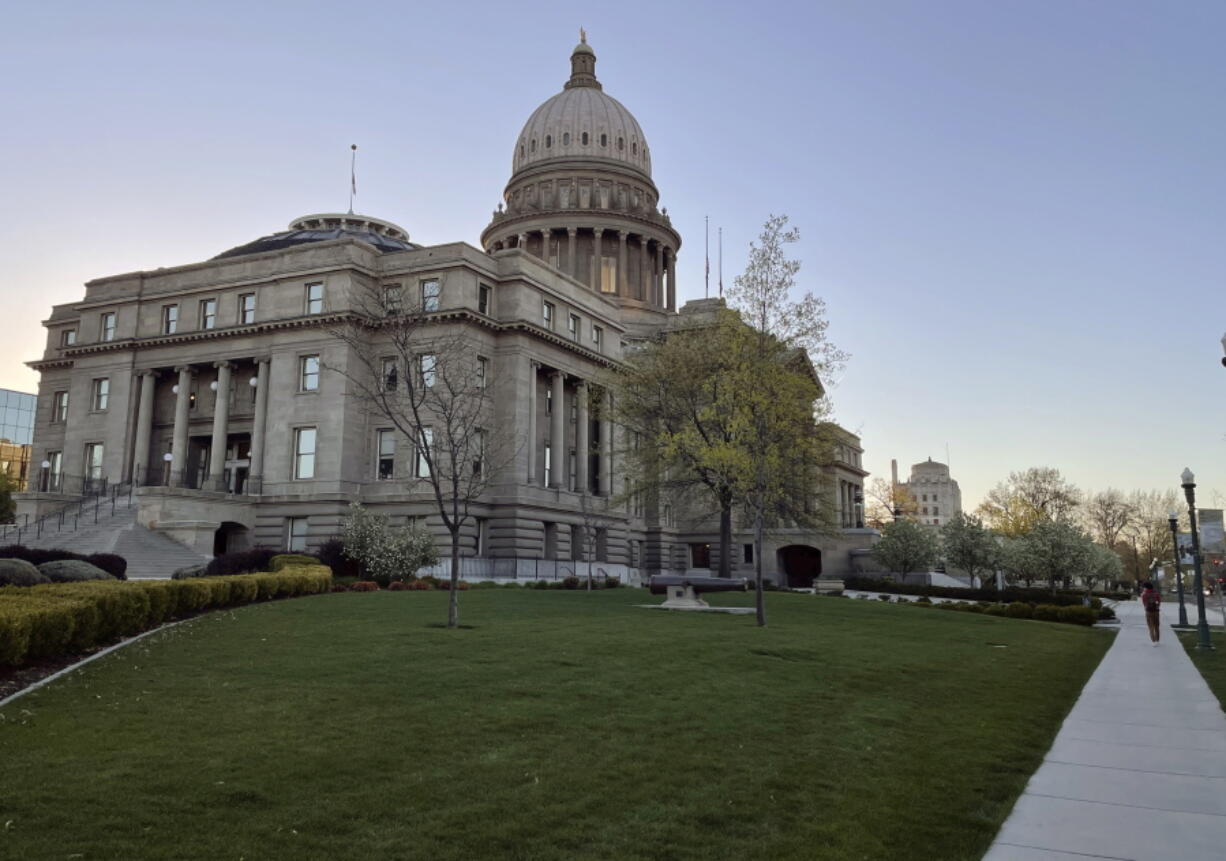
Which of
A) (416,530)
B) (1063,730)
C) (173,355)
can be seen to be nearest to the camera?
(1063,730)

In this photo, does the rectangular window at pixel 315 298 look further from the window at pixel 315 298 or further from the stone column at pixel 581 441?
the stone column at pixel 581 441

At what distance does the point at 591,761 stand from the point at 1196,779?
6.80 m

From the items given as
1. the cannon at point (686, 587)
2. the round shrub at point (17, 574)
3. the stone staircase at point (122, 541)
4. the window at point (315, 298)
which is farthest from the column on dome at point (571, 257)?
the round shrub at point (17, 574)

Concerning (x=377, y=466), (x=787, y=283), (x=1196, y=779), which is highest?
(x=787, y=283)

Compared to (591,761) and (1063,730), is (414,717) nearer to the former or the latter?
(591,761)

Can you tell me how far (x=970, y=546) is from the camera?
6825cm

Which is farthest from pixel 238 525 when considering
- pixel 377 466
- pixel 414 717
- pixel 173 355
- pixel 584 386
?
pixel 414 717

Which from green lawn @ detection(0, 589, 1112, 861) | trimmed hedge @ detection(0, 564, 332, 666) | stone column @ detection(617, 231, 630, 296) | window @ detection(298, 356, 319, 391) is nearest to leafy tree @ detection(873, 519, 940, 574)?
stone column @ detection(617, 231, 630, 296)

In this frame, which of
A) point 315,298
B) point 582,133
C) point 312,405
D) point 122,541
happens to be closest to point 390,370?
point 312,405

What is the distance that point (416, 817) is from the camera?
7715mm

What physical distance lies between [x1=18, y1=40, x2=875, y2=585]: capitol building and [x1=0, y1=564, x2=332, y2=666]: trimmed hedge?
23.5 m

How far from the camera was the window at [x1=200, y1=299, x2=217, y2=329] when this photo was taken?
195 feet

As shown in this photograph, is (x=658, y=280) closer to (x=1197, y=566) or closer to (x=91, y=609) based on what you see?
(x=1197, y=566)

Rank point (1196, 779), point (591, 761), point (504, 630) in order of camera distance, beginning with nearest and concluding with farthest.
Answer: point (591, 761) → point (1196, 779) → point (504, 630)
